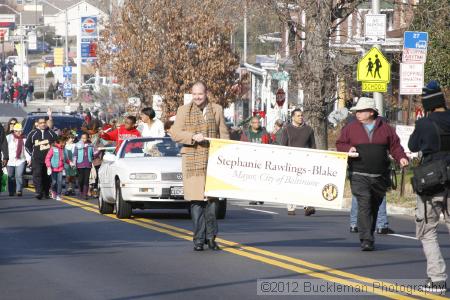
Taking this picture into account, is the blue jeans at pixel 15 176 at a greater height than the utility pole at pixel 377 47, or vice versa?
the utility pole at pixel 377 47

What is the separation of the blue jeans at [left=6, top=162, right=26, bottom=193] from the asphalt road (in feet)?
26.9

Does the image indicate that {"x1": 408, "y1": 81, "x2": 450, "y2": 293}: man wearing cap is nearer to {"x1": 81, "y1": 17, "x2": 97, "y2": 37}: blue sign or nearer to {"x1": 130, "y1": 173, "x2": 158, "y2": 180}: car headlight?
{"x1": 130, "y1": 173, "x2": 158, "y2": 180}: car headlight

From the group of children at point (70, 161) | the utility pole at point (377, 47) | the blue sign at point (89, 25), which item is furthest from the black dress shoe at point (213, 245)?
the blue sign at point (89, 25)

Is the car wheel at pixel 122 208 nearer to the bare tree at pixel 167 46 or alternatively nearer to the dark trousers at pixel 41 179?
the dark trousers at pixel 41 179

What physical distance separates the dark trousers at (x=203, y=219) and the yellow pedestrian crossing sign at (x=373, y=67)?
45.0 ft

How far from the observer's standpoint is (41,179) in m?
30.0

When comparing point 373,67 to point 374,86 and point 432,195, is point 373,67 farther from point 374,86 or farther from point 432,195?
point 432,195

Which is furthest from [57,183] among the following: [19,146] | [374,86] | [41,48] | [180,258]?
[41,48]

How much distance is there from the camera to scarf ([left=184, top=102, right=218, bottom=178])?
1586cm

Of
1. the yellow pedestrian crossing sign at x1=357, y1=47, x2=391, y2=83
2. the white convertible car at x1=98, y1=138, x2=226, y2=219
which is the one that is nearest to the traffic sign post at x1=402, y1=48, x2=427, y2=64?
the yellow pedestrian crossing sign at x1=357, y1=47, x2=391, y2=83

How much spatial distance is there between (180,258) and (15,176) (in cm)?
1643

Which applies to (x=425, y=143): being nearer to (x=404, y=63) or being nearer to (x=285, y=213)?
(x=285, y=213)

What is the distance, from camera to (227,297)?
1201 cm

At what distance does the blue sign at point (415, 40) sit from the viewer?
27.6m
